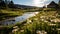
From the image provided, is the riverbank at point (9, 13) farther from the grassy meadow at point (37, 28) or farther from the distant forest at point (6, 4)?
the grassy meadow at point (37, 28)

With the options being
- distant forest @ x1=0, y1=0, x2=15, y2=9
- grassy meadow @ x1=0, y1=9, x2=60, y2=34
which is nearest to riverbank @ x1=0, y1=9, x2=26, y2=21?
distant forest @ x1=0, y1=0, x2=15, y2=9

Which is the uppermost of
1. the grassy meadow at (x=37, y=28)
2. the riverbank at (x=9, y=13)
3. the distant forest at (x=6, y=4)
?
the distant forest at (x=6, y=4)

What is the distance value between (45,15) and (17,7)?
61 centimetres

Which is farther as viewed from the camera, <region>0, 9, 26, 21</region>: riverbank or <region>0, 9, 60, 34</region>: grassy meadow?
<region>0, 9, 26, 21</region>: riverbank

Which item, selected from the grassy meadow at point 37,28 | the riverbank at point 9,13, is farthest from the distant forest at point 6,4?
the grassy meadow at point 37,28

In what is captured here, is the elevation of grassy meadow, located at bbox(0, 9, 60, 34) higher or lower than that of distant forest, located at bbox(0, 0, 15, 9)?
lower

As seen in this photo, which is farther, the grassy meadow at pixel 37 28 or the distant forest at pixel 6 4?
the distant forest at pixel 6 4

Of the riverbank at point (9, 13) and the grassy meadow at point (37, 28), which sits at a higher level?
the riverbank at point (9, 13)

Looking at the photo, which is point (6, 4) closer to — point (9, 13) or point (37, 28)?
point (9, 13)

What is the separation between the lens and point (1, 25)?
2.10 m

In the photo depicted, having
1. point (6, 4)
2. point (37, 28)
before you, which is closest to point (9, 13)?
point (6, 4)

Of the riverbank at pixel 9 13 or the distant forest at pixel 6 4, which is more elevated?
the distant forest at pixel 6 4

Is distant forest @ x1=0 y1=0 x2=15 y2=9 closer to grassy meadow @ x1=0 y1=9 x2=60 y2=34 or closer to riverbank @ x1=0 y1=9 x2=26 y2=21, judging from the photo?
riverbank @ x1=0 y1=9 x2=26 y2=21

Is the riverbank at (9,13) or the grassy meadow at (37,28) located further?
the riverbank at (9,13)
